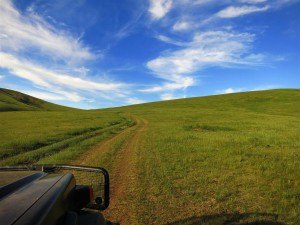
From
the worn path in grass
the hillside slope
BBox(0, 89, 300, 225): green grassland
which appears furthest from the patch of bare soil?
the hillside slope

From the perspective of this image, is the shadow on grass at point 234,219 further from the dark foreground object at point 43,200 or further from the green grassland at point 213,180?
the dark foreground object at point 43,200

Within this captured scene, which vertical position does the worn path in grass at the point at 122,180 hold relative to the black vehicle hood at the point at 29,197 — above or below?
below

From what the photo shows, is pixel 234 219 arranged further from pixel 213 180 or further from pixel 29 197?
pixel 29 197

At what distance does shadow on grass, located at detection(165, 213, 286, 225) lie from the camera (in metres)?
7.58

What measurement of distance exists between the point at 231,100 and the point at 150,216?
84.1m

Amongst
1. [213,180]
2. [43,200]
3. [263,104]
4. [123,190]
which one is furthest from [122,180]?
[263,104]

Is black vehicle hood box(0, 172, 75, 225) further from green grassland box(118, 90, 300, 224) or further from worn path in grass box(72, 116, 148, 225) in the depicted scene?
green grassland box(118, 90, 300, 224)

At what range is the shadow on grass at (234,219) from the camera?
7582 mm

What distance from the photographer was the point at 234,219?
7797 millimetres

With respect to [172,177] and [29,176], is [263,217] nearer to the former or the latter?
[172,177]

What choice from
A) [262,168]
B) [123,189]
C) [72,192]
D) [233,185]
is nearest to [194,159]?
[262,168]

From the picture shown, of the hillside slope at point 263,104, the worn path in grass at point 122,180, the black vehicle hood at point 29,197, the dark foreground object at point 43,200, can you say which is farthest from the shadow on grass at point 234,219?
the hillside slope at point 263,104

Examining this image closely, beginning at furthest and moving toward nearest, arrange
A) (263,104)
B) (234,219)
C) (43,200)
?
(263,104)
(234,219)
(43,200)

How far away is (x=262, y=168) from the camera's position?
12.6 meters
